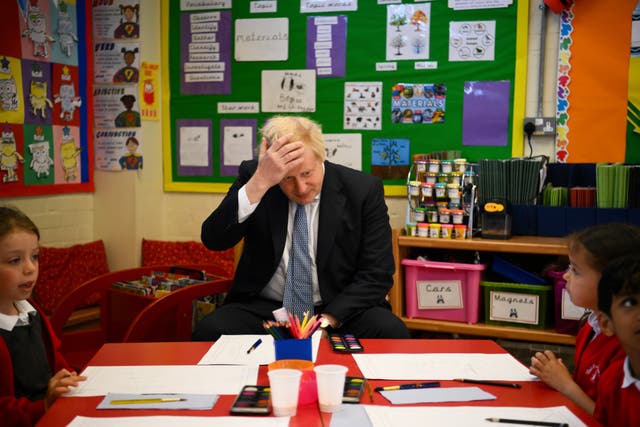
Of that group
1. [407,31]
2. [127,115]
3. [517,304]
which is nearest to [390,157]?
[407,31]

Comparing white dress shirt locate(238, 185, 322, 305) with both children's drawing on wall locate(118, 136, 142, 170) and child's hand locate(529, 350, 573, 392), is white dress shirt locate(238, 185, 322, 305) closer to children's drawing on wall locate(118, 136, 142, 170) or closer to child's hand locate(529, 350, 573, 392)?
child's hand locate(529, 350, 573, 392)

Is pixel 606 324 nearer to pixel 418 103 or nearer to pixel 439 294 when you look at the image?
pixel 439 294

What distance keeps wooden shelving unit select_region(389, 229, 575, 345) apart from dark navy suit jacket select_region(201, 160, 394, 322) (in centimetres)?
62

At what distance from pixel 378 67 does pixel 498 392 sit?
2.47 metres

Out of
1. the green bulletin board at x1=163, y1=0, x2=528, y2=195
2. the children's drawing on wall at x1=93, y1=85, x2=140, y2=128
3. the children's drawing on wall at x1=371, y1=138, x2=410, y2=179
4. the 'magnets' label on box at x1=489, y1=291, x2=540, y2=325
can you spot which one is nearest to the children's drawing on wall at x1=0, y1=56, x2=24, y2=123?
the children's drawing on wall at x1=93, y1=85, x2=140, y2=128

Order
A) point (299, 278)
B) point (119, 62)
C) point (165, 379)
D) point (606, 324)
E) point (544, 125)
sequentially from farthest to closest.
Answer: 1. point (119, 62)
2. point (544, 125)
3. point (299, 278)
4. point (165, 379)
5. point (606, 324)

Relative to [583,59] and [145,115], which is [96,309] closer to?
[145,115]

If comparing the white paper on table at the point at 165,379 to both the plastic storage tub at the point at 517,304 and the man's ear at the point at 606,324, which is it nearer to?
the man's ear at the point at 606,324

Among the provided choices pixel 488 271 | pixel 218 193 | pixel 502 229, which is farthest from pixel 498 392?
pixel 218 193

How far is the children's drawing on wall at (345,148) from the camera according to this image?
3.54 metres

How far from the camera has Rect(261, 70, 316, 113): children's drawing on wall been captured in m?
3.59

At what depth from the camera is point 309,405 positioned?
48.2 inches

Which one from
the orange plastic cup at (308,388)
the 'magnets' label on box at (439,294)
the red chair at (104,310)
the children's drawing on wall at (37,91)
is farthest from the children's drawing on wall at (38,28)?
the orange plastic cup at (308,388)

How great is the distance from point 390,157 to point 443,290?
2.85 feet
